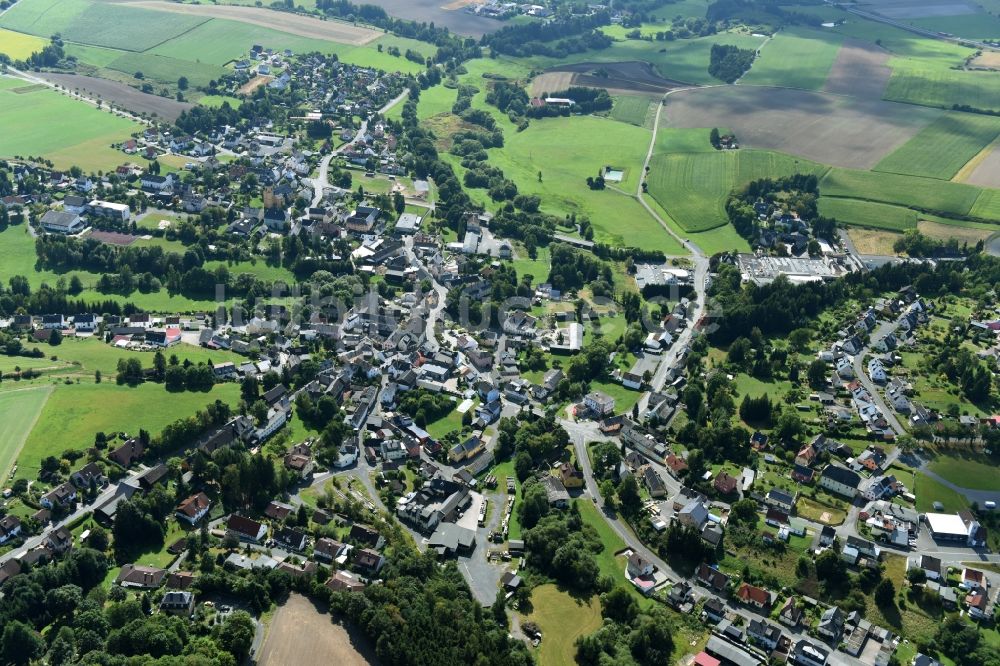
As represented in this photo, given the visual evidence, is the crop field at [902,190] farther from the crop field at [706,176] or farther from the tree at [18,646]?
the tree at [18,646]

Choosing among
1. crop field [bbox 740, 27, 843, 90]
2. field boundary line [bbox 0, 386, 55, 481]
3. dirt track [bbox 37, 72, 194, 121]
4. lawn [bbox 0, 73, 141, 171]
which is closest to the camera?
field boundary line [bbox 0, 386, 55, 481]

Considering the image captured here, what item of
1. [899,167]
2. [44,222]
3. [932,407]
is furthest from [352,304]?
[899,167]

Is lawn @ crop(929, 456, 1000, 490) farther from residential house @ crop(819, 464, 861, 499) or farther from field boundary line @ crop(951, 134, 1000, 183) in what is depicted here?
field boundary line @ crop(951, 134, 1000, 183)

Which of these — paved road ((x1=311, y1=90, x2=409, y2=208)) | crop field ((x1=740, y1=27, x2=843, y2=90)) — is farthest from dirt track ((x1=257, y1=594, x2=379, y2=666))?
crop field ((x1=740, y1=27, x2=843, y2=90))

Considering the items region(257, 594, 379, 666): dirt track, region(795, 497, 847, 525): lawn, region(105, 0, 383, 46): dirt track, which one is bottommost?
region(257, 594, 379, 666): dirt track

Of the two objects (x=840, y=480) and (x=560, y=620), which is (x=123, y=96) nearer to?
(x=560, y=620)

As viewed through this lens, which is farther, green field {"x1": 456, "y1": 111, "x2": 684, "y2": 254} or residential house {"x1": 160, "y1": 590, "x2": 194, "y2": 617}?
green field {"x1": 456, "y1": 111, "x2": 684, "y2": 254}

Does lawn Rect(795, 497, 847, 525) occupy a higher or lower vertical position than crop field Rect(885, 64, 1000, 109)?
lower

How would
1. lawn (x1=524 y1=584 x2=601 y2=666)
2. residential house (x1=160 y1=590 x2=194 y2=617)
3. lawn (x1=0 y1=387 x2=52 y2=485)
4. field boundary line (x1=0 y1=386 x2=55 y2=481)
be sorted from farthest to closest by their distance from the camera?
lawn (x1=0 y1=387 x2=52 y2=485)
field boundary line (x1=0 y1=386 x2=55 y2=481)
residential house (x1=160 y1=590 x2=194 y2=617)
lawn (x1=524 y1=584 x2=601 y2=666)
